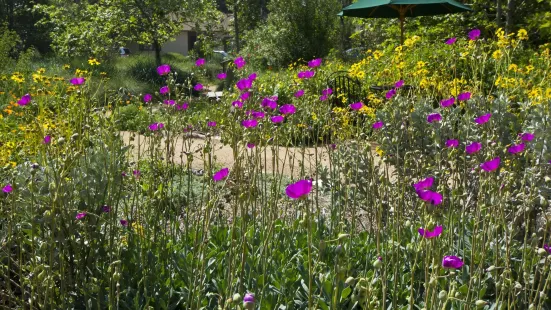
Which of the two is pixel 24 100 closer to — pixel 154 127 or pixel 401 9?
pixel 154 127

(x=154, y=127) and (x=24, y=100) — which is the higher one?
(x=24, y=100)

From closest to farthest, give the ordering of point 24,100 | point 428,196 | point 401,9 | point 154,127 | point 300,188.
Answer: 1. point 300,188
2. point 428,196
3. point 24,100
4. point 154,127
5. point 401,9

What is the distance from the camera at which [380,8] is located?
9.04 meters

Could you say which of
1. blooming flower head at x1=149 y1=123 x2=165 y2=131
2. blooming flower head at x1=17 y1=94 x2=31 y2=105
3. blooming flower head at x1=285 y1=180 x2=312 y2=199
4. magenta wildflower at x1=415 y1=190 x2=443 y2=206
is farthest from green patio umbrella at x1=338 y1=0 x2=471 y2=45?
blooming flower head at x1=285 y1=180 x2=312 y2=199

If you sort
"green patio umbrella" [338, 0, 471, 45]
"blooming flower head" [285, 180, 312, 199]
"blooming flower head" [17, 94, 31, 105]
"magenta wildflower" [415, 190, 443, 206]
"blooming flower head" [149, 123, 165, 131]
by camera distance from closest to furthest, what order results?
"blooming flower head" [285, 180, 312, 199] < "magenta wildflower" [415, 190, 443, 206] < "blooming flower head" [17, 94, 31, 105] < "blooming flower head" [149, 123, 165, 131] < "green patio umbrella" [338, 0, 471, 45]

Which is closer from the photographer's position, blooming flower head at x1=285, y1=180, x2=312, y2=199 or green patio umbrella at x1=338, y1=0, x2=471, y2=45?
blooming flower head at x1=285, y1=180, x2=312, y2=199

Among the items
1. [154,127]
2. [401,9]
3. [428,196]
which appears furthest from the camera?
[401,9]

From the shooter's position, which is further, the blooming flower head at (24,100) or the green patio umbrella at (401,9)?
the green patio umbrella at (401,9)

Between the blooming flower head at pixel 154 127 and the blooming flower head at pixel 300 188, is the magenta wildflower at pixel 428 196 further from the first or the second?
the blooming flower head at pixel 154 127

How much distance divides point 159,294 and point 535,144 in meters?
2.18

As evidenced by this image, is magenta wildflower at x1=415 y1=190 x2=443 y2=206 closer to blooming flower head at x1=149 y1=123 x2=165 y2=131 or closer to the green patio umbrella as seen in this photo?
blooming flower head at x1=149 y1=123 x2=165 y2=131

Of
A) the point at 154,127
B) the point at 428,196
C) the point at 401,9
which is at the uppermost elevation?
the point at 401,9

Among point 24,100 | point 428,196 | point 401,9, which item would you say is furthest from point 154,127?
point 401,9

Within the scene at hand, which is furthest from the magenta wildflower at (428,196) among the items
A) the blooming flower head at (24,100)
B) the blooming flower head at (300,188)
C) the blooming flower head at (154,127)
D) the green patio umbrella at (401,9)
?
the green patio umbrella at (401,9)
